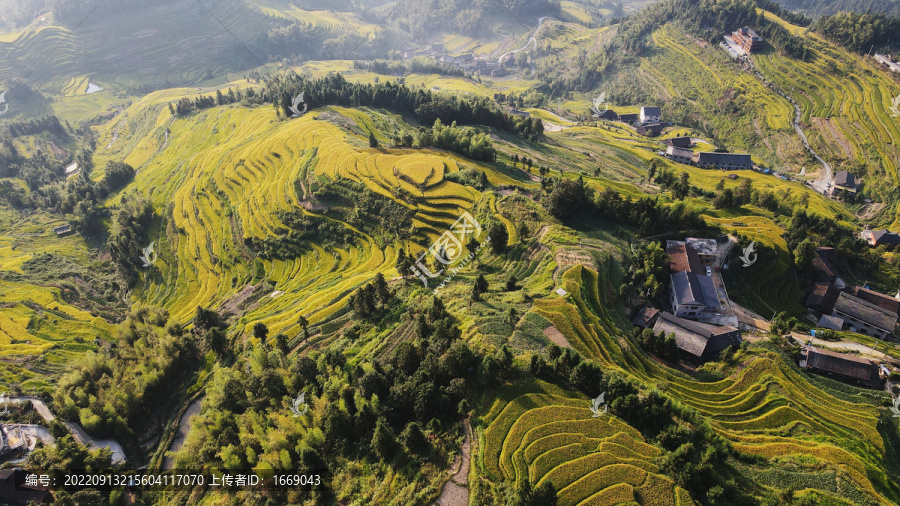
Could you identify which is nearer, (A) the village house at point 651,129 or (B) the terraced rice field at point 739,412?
(B) the terraced rice field at point 739,412

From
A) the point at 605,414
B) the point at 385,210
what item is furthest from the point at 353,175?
the point at 605,414

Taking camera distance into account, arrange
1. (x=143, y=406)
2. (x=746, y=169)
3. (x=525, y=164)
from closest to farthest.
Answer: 1. (x=143, y=406)
2. (x=525, y=164)
3. (x=746, y=169)

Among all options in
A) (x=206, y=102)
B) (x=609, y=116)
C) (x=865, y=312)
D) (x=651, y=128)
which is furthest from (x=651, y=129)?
(x=206, y=102)

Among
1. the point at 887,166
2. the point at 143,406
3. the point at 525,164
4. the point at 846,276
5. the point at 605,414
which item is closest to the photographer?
Answer: the point at 605,414

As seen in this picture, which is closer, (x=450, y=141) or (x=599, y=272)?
(x=599, y=272)

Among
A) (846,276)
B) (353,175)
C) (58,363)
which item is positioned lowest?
(58,363)

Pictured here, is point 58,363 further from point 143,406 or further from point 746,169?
point 746,169

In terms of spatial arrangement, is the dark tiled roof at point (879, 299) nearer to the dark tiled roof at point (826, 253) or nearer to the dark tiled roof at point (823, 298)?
the dark tiled roof at point (823, 298)

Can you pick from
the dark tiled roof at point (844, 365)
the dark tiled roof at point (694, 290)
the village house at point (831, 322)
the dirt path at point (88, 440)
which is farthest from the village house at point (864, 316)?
the dirt path at point (88, 440)
